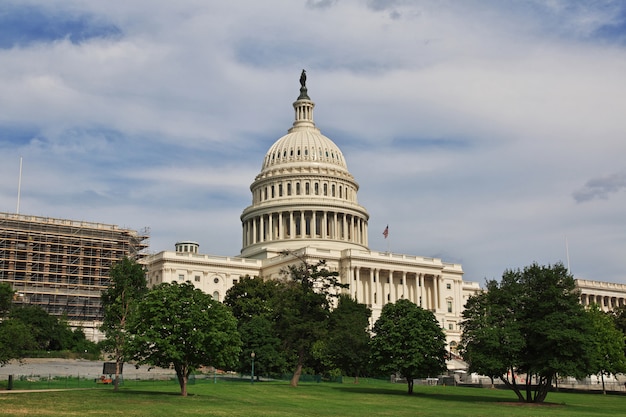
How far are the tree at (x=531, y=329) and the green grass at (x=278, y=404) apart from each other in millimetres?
2694

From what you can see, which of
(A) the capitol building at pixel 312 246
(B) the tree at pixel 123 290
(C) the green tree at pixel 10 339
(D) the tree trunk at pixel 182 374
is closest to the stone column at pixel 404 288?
(A) the capitol building at pixel 312 246

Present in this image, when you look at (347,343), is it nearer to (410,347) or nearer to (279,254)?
(410,347)

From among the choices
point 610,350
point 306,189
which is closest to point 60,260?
point 306,189

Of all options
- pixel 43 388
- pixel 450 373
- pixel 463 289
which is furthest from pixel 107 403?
pixel 463 289

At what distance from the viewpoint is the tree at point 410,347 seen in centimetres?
6775

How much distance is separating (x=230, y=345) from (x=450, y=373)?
50.3m

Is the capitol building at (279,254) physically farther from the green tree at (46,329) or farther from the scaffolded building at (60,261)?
the green tree at (46,329)

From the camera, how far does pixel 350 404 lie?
52844 millimetres

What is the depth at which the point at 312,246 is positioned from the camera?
15075 centimetres

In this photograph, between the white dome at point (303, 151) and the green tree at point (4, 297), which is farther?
the white dome at point (303, 151)

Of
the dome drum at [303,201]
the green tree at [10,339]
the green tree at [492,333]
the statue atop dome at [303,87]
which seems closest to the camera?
the green tree at [492,333]

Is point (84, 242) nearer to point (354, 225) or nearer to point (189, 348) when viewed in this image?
point (354, 225)

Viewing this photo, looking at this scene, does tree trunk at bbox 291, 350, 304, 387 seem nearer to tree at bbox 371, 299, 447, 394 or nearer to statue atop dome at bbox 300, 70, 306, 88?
tree at bbox 371, 299, 447, 394

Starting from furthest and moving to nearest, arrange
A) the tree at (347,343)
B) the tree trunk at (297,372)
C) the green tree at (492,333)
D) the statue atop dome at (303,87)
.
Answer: the statue atop dome at (303,87) < the tree at (347,343) < the tree trunk at (297,372) < the green tree at (492,333)
